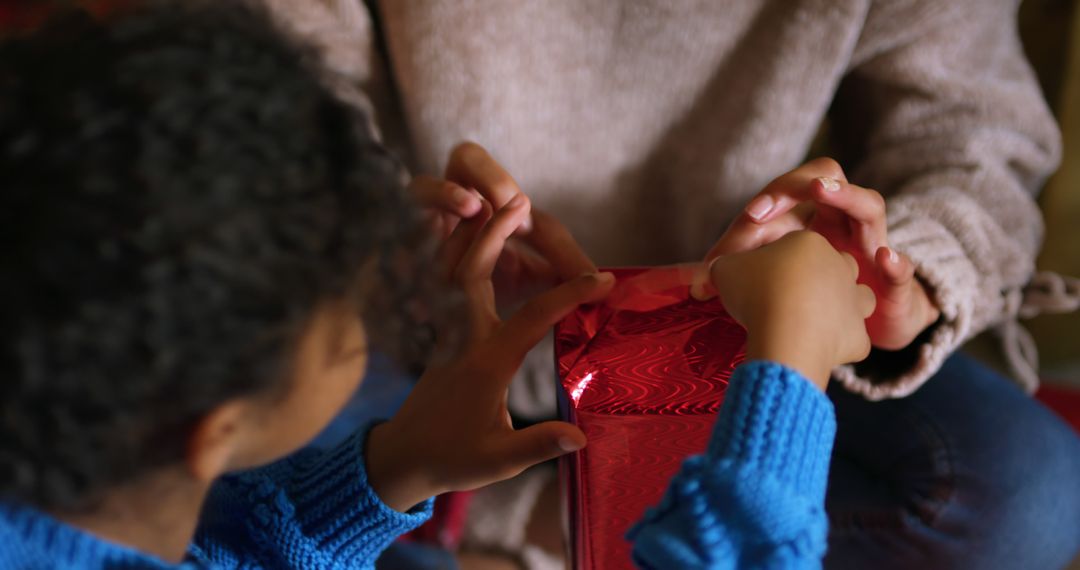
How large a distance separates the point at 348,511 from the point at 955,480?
1.32ft

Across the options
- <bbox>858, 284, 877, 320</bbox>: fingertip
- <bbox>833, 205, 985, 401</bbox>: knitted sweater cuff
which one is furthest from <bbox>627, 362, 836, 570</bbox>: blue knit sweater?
<bbox>833, 205, 985, 401</bbox>: knitted sweater cuff

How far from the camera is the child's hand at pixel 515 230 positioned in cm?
49

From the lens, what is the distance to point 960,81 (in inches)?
22.3

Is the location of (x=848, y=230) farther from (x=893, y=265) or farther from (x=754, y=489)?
(x=754, y=489)

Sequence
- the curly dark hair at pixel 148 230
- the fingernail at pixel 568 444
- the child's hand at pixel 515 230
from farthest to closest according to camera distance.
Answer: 1. the child's hand at pixel 515 230
2. the fingernail at pixel 568 444
3. the curly dark hair at pixel 148 230

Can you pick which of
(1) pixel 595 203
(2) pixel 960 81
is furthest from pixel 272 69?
(2) pixel 960 81

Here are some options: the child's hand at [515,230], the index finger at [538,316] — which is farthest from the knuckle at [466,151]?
Answer: the index finger at [538,316]

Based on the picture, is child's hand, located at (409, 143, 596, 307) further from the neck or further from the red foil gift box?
the neck

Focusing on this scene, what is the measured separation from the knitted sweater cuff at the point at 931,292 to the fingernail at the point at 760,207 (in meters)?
0.11

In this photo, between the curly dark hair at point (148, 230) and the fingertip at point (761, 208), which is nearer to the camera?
the curly dark hair at point (148, 230)

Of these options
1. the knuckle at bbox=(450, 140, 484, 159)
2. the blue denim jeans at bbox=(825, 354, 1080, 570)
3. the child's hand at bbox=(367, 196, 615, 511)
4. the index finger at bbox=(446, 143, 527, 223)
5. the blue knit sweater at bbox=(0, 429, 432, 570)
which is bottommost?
the blue denim jeans at bbox=(825, 354, 1080, 570)

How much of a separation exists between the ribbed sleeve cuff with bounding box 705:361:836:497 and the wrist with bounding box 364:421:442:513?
0.56ft

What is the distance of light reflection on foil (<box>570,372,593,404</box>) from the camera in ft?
1.38

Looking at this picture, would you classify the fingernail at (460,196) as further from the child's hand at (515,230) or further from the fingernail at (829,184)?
the fingernail at (829,184)
